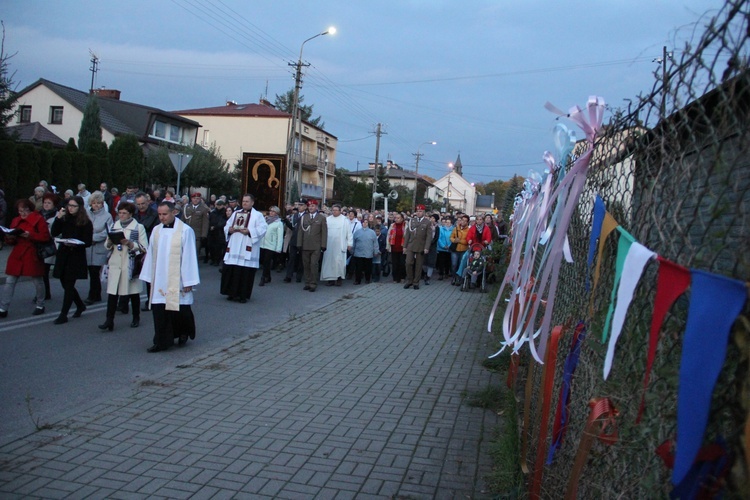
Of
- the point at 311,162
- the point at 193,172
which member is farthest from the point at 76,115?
the point at 311,162

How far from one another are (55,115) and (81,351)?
44021 millimetres

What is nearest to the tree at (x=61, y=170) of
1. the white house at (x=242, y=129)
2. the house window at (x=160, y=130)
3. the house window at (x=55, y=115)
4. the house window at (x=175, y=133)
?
the house window at (x=55, y=115)

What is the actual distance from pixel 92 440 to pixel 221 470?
1178 millimetres

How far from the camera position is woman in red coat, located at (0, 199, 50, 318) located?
9703 millimetres

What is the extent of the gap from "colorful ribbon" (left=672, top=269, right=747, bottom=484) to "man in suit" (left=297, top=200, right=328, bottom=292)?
1410cm

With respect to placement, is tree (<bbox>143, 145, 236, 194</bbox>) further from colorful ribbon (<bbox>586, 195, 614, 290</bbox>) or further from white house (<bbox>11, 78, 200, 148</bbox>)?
colorful ribbon (<bbox>586, 195, 614, 290</bbox>)

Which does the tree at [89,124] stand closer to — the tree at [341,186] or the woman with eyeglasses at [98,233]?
the woman with eyeglasses at [98,233]

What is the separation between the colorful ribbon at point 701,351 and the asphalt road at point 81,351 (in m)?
4.99

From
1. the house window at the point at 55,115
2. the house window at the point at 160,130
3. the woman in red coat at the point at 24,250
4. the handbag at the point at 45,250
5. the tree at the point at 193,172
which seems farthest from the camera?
the house window at the point at 160,130

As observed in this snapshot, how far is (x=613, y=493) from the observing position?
2479mm

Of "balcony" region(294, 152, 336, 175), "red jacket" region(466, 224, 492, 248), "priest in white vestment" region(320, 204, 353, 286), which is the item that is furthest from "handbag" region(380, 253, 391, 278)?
"balcony" region(294, 152, 336, 175)

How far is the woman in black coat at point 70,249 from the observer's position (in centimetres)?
952

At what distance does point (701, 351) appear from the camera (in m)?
1.49

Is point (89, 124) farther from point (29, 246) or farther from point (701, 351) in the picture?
point (701, 351)
